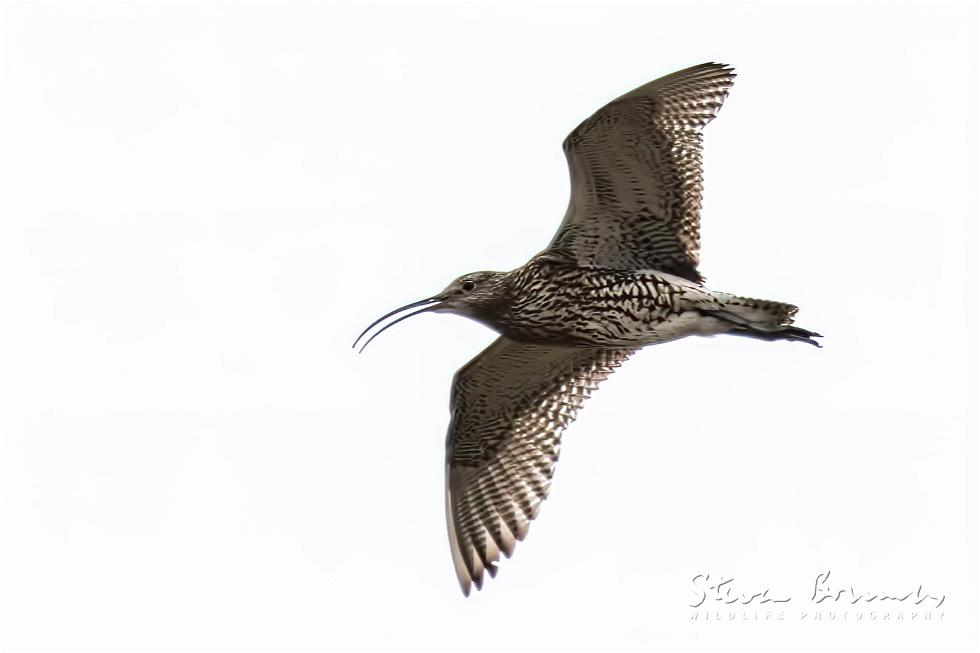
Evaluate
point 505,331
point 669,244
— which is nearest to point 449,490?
point 505,331

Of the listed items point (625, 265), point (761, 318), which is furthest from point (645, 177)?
point (761, 318)

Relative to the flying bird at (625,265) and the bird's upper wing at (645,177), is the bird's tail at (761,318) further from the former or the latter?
the bird's upper wing at (645,177)

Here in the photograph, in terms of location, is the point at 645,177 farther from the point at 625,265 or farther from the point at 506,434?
the point at 506,434

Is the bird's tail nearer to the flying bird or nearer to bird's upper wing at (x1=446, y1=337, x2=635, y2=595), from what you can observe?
the flying bird

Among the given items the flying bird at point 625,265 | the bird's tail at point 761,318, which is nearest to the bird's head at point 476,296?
the flying bird at point 625,265

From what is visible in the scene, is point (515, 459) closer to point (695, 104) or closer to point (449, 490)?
point (449, 490)

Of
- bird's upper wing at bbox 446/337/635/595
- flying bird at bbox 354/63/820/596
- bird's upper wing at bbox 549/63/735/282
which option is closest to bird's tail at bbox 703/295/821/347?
flying bird at bbox 354/63/820/596
